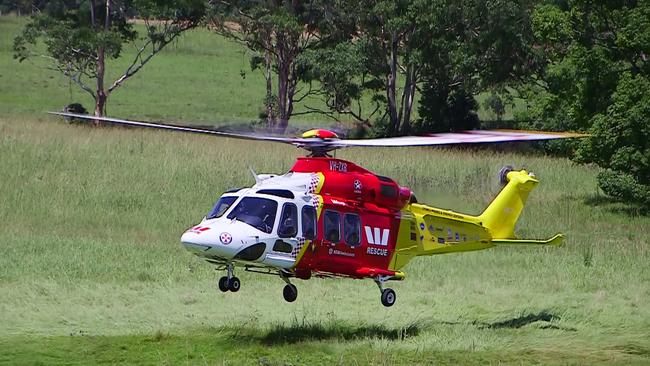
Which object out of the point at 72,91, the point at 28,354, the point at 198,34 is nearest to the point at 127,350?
the point at 28,354

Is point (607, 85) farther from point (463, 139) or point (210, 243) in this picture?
point (210, 243)

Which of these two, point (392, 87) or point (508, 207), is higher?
point (392, 87)

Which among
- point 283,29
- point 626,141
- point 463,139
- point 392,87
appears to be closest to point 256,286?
point 463,139

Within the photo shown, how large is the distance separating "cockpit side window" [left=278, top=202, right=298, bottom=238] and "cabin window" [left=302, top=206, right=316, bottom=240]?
0.15m

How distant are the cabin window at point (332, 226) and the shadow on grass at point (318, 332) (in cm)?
229

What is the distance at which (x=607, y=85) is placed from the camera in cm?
3378

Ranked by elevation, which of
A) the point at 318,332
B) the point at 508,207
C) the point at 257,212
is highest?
the point at 257,212

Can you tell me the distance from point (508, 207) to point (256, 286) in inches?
216

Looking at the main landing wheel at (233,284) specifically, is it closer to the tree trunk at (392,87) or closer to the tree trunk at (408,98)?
the tree trunk at (392,87)

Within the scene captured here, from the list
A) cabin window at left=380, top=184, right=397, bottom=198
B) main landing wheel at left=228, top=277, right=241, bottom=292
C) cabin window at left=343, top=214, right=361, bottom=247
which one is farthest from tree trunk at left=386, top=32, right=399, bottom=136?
main landing wheel at left=228, top=277, right=241, bottom=292

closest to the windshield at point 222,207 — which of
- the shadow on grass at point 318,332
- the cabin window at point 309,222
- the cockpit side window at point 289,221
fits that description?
the cockpit side window at point 289,221

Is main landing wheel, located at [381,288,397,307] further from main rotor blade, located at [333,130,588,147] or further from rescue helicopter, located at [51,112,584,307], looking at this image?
main rotor blade, located at [333,130,588,147]

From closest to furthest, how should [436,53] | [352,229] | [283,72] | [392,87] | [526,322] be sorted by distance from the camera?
[352,229] < [526,322] < [436,53] < [392,87] < [283,72]

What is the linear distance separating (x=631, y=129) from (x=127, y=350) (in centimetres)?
1856
